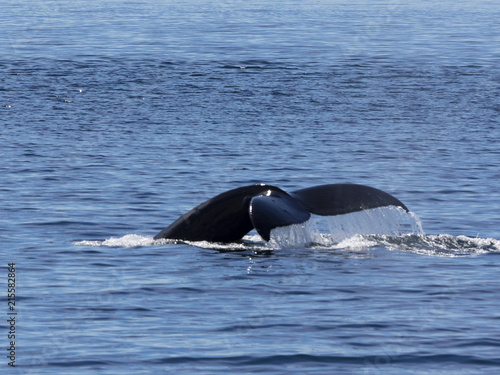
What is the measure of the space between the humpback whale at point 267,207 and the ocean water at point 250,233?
0.87 feet

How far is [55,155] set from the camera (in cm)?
2311

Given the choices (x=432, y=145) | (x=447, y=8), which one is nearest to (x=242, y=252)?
(x=432, y=145)

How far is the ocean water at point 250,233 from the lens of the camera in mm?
10406

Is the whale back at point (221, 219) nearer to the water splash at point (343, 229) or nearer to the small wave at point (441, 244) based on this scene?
the water splash at point (343, 229)

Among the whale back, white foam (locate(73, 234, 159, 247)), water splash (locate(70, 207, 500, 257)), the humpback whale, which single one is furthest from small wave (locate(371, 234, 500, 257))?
white foam (locate(73, 234, 159, 247))

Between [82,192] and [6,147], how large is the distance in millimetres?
5193

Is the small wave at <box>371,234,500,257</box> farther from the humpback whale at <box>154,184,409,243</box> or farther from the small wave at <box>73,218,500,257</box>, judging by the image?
the humpback whale at <box>154,184,409,243</box>

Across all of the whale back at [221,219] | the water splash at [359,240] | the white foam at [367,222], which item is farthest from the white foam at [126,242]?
the white foam at [367,222]

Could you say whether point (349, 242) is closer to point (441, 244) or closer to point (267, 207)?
point (441, 244)

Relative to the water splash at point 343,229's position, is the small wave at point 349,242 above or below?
below

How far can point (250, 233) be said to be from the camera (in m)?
16.1

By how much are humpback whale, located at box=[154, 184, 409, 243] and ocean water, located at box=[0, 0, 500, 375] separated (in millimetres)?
264

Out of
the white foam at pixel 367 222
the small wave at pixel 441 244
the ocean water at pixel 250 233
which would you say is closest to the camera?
the ocean water at pixel 250 233

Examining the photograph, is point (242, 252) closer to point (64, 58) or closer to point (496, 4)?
point (64, 58)
